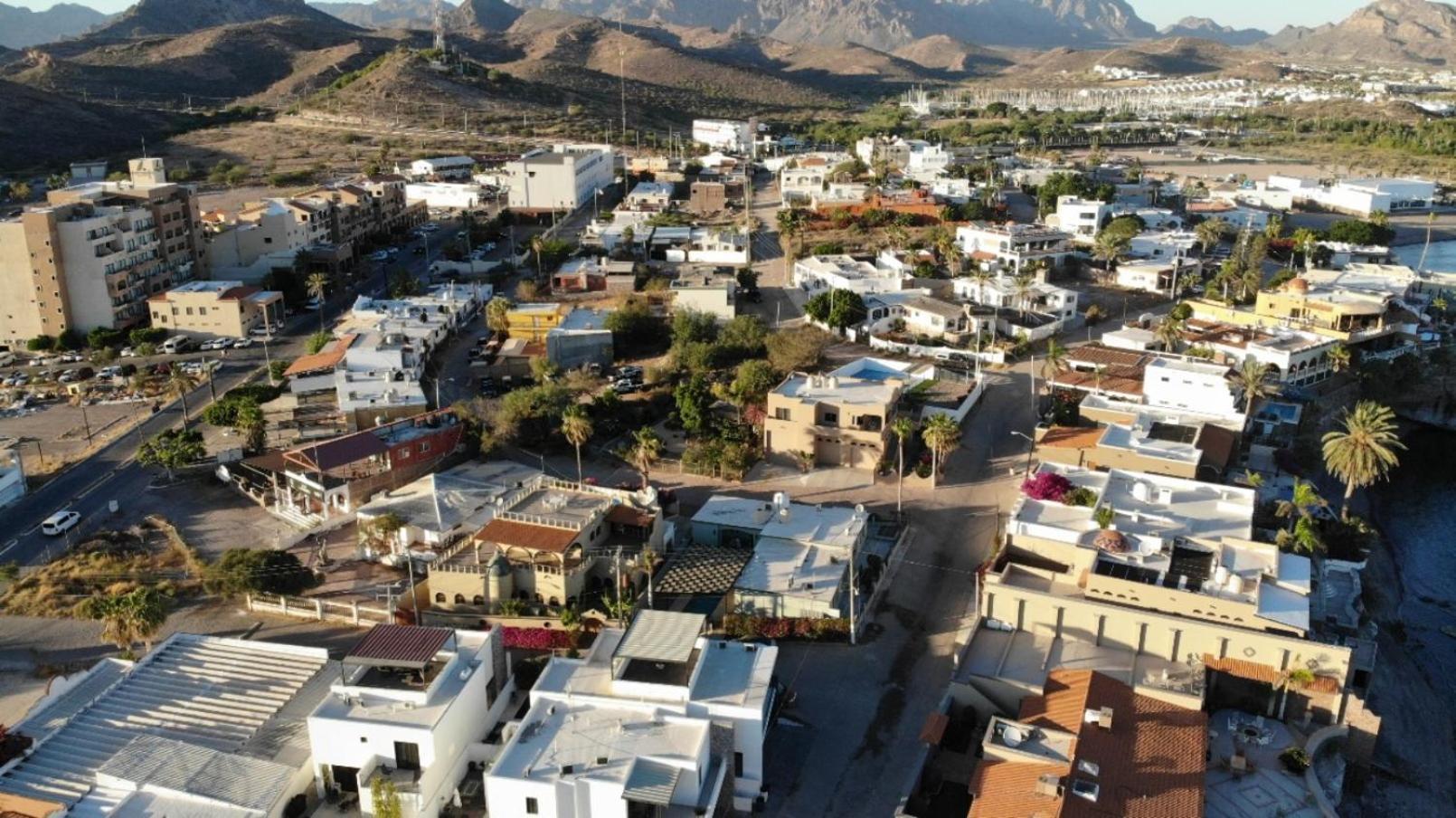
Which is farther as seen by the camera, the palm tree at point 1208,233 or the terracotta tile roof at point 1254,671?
the palm tree at point 1208,233

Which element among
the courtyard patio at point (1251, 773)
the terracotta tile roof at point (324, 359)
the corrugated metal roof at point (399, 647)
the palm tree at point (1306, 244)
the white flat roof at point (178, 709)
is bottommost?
the courtyard patio at point (1251, 773)

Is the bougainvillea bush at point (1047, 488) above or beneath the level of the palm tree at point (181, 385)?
above

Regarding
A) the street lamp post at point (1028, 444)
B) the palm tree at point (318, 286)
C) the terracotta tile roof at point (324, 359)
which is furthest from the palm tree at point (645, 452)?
the palm tree at point (318, 286)

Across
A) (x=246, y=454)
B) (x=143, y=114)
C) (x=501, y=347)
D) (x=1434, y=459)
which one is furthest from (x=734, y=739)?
(x=143, y=114)

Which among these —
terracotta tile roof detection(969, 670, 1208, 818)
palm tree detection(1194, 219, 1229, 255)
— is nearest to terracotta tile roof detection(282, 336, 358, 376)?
terracotta tile roof detection(969, 670, 1208, 818)

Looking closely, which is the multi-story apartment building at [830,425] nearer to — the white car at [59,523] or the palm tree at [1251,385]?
the palm tree at [1251,385]
